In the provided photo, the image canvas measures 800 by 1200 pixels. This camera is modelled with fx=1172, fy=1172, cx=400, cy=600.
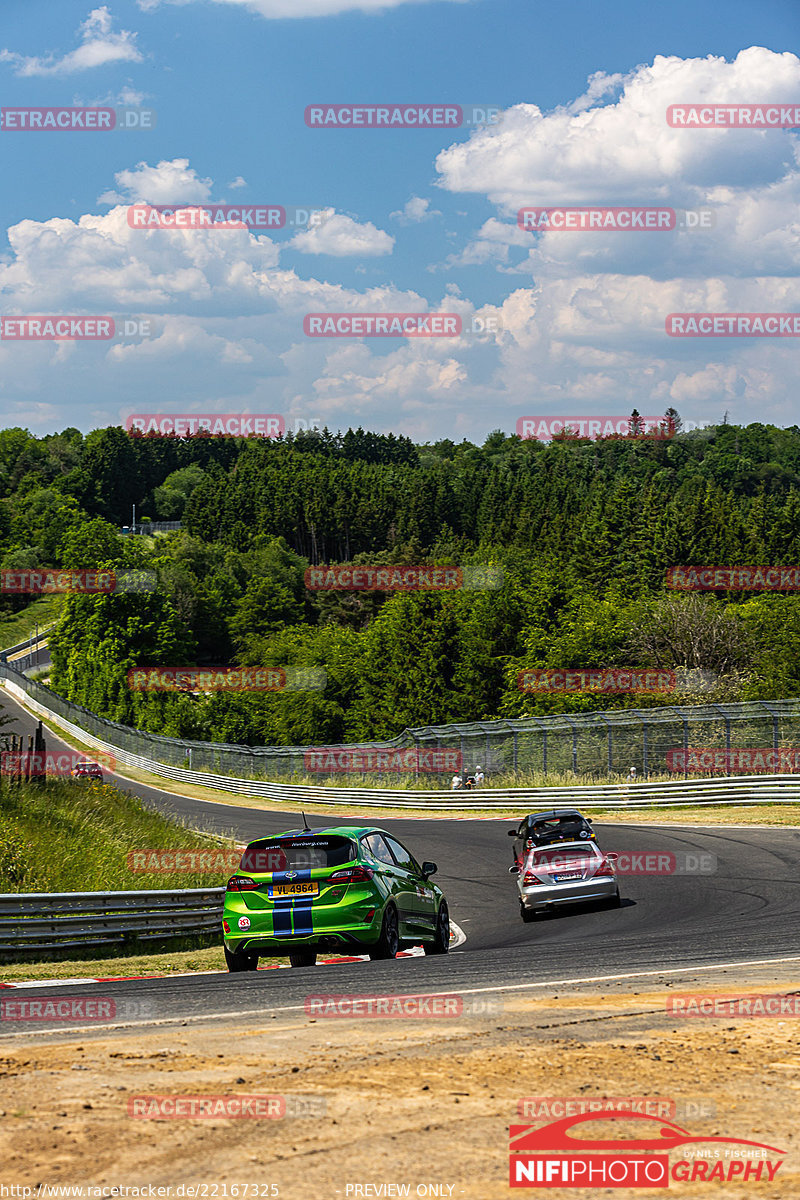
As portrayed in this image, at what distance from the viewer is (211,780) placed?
61500mm

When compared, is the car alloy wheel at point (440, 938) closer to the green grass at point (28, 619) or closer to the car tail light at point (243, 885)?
the car tail light at point (243, 885)

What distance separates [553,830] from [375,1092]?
12.1 metres

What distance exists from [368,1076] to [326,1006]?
8.42 feet

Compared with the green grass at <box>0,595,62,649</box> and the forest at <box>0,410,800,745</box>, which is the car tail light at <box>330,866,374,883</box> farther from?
the green grass at <box>0,595,62,649</box>

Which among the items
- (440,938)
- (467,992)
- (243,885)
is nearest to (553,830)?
(440,938)

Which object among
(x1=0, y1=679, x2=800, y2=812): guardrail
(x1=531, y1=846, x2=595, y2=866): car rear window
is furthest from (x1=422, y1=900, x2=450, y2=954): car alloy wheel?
(x1=0, y1=679, x2=800, y2=812): guardrail

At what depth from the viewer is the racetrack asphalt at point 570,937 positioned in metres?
9.33

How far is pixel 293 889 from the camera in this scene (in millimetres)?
11500

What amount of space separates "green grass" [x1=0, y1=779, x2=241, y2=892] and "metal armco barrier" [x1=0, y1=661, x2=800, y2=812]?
14.3 metres

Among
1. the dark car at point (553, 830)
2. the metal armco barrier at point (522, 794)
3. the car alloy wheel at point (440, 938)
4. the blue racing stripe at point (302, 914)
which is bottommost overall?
the metal armco barrier at point (522, 794)

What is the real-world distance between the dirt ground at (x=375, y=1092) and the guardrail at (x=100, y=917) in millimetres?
6040

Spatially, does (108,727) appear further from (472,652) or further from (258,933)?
(258,933)

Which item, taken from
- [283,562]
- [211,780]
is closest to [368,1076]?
[211,780]

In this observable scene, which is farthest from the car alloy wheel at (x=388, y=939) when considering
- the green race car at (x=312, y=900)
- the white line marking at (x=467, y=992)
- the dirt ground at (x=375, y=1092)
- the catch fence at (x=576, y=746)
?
the catch fence at (x=576, y=746)
